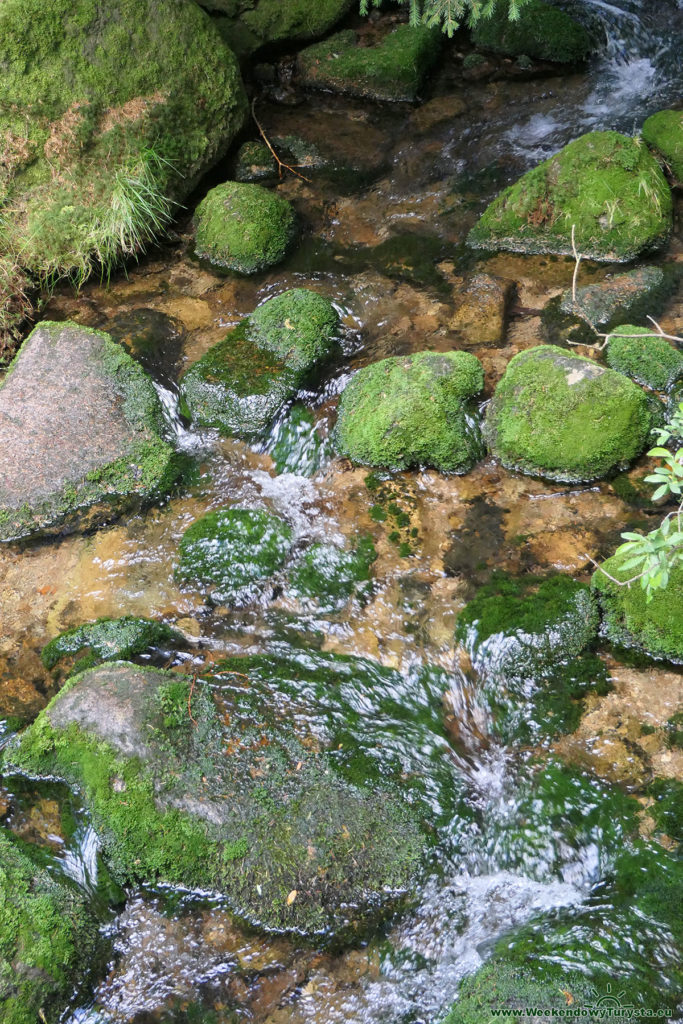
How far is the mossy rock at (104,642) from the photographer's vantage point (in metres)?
4.83

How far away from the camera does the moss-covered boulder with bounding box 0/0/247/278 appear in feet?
24.1

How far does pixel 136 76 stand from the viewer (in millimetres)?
7660

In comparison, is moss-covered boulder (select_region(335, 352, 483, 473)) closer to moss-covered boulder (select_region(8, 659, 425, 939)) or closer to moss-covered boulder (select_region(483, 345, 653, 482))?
moss-covered boulder (select_region(483, 345, 653, 482))

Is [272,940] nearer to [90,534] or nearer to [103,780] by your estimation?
[103,780]

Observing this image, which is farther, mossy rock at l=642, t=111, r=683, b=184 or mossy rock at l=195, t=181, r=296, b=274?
mossy rock at l=195, t=181, r=296, b=274

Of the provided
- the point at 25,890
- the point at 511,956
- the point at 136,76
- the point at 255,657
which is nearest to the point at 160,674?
the point at 255,657

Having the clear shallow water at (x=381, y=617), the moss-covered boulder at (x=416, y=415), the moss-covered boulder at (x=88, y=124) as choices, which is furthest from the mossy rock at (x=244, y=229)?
the moss-covered boulder at (x=416, y=415)

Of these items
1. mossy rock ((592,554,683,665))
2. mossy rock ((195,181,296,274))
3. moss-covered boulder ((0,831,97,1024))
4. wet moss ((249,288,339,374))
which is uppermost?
mossy rock ((195,181,296,274))

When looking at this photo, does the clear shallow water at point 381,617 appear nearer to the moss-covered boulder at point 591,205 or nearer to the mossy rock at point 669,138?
the moss-covered boulder at point 591,205

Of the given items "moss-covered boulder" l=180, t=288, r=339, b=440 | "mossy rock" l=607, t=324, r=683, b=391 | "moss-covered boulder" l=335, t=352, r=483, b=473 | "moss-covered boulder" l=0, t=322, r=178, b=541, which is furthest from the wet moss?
"mossy rock" l=607, t=324, r=683, b=391

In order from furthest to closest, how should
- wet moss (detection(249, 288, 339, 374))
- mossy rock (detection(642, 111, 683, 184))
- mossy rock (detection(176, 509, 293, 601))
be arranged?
mossy rock (detection(642, 111, 683, 184)) < wet moss (detection(249, 288, 339, 374)) < mossy rock (detection(176, 509, 293, 601))

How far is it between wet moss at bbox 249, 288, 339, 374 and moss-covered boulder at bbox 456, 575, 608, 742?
271 cm

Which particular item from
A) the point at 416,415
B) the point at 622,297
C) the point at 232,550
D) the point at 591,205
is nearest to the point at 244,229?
the point at 416,415

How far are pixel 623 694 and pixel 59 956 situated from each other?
3.08 meters
